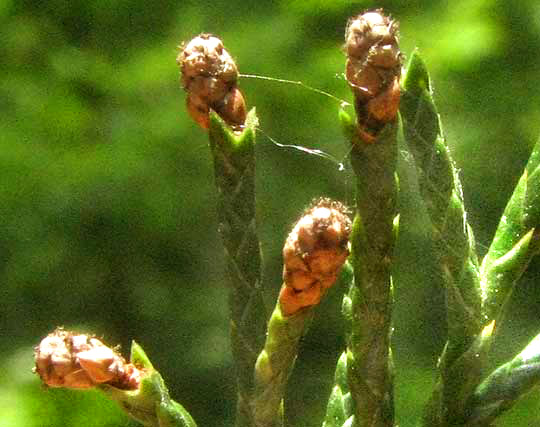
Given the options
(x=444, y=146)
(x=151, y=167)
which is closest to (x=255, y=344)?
(x=444, y=146)

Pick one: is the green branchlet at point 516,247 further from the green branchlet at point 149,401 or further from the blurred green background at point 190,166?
the blurred green background at point 190,166

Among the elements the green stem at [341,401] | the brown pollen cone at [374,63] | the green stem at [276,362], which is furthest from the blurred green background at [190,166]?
the brown pollen cone at [374,63]

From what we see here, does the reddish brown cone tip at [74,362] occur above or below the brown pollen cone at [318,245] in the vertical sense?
below

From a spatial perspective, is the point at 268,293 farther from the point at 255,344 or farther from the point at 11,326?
the point at 255,344

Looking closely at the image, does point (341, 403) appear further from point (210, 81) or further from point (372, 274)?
point (210, 81)

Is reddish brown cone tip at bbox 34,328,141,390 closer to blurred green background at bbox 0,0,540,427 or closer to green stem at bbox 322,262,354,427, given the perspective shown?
green stem at bbox 322,262,354,427

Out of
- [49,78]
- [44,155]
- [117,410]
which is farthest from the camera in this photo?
[49,78]

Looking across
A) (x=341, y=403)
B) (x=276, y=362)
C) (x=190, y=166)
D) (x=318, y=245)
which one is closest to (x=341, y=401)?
(x=341, y=403)
